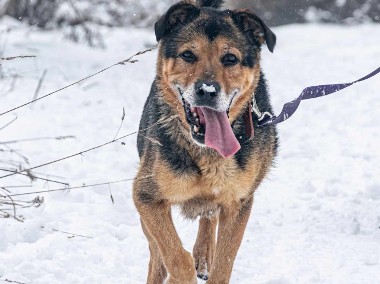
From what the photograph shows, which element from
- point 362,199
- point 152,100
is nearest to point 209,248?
point 152,100

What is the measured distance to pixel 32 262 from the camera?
17.6 feet

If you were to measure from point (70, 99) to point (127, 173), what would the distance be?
3.48 metres

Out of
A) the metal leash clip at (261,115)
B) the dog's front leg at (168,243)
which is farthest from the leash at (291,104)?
the dog's front leg at (168,243)

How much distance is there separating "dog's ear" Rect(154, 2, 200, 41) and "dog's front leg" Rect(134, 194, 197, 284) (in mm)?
1149

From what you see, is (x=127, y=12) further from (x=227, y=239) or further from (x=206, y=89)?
(x=206, y=89)

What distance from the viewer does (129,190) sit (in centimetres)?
754

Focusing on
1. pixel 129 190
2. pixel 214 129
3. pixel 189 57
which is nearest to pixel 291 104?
pixel 214 129

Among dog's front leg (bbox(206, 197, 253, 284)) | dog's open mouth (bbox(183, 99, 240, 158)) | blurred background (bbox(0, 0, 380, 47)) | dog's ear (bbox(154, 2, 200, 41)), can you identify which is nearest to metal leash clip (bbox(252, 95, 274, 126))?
dog's open mouth (bbox(183, 99, 240, 158))

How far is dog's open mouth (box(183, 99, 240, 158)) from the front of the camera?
4754 mm

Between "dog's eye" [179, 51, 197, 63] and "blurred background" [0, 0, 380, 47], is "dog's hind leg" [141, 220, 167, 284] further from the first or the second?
"blurred background" [0, 0, 380, 47]

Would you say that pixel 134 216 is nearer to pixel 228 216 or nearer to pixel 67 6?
pixel 228 216

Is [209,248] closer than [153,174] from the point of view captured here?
No

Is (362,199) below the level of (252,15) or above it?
below

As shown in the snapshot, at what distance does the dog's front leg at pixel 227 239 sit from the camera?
5004 mm
